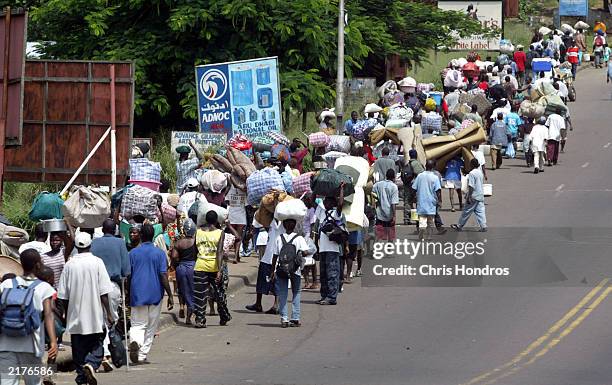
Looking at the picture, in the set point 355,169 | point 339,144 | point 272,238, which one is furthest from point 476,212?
point 272,238

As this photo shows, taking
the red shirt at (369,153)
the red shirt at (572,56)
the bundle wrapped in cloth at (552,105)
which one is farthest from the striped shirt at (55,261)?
the red shirt at (572,56)

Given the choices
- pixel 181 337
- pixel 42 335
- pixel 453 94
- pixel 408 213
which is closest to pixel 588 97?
pixel 453 94

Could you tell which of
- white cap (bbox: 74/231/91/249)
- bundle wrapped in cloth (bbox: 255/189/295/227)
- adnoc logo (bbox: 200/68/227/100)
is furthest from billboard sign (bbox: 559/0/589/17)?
white cap (bbox: 74/231/91/249)

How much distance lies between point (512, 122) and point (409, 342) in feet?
66.3

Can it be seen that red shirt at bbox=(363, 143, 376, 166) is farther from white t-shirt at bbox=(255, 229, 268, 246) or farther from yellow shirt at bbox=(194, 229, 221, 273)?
yellow shirt at bbox=(194, 229, 221, 273)

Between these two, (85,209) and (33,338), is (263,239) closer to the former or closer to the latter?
(85,209)

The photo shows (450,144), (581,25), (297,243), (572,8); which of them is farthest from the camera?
(572,8)

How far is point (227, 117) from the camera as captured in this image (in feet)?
92.9

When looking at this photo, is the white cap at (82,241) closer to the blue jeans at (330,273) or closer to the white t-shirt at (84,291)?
the white t-shirt at (84,291)

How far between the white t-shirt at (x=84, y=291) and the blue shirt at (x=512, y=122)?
23265 millimetres

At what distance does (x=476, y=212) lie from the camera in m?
26.1

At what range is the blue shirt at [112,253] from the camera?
15.7m

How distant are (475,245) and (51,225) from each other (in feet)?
34.6

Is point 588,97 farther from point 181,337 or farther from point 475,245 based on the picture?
point 181,337
